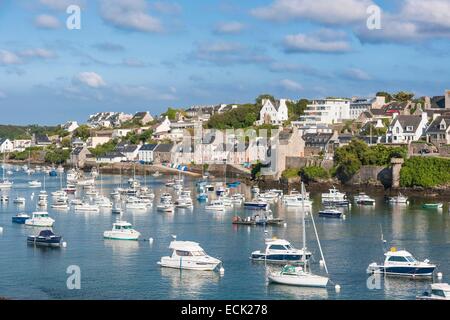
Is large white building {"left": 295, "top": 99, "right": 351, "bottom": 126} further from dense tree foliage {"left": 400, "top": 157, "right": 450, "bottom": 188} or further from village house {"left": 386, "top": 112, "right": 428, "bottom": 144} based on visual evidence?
dense tree foliage {"left": 400, "top": 157, "right": 450, "bottom": 188}

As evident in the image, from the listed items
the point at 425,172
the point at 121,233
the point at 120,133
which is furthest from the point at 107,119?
the point at 121,233

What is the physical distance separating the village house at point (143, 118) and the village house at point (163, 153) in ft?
44.1

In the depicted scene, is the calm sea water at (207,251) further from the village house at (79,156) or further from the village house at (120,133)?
the village house at (120,133)

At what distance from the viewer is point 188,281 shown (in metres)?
13.9

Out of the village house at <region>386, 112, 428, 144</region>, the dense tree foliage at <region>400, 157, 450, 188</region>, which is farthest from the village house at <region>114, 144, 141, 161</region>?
the dense tree foliage at <region>400, 157, 450, 188</region>

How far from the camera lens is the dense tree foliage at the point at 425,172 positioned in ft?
97.4

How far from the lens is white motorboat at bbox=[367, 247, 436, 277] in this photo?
1396cm

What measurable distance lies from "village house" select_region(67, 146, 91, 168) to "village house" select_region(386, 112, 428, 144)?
23.0 m

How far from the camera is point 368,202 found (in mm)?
26297

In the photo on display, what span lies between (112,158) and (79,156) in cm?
311

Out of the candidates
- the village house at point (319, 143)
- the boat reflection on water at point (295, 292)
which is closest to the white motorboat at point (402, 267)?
the boat reflection on water at point (295, 292)
